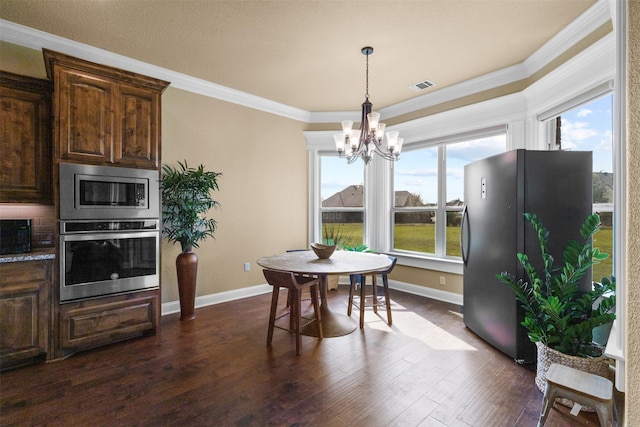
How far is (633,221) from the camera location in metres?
0.74

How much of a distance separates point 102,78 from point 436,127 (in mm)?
3918

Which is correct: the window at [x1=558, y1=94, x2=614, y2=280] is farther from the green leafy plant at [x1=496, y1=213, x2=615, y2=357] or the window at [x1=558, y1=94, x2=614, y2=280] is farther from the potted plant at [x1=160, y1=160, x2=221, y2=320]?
the potted plant at [x1=160, y1=160, x2=221, y2=320]

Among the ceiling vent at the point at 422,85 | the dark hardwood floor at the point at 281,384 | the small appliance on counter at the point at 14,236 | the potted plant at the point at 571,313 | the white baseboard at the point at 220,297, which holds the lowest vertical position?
the dark hardwood floor at the point at 281,384

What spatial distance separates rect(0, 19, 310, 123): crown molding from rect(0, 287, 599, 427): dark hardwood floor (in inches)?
113

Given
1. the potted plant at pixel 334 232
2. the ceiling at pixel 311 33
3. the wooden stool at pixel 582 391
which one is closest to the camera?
the wooden stool at pixel 582 391

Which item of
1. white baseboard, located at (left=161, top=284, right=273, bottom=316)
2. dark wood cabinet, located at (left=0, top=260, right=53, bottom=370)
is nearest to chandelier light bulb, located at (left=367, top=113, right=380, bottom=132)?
white baseboard, located at (left=161, top=284, right=273, bottom=316)

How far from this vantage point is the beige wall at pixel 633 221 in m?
0.73

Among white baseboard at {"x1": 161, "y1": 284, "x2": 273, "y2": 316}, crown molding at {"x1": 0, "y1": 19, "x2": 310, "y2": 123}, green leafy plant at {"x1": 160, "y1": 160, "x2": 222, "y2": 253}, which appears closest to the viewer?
crown molding at {"x1": 0, "y1": 19, "x2": 310, "y2": 123}

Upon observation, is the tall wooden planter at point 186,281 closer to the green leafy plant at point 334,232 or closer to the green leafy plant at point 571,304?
the green leafy plant at point 334,232

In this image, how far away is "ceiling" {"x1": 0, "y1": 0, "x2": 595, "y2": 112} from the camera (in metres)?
2.48

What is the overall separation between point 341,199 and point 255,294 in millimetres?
2068

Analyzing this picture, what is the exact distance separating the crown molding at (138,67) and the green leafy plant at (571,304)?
3663 mm

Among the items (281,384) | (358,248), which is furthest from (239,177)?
(281,384)

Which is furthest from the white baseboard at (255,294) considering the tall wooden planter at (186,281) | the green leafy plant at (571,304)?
the green leafy plant at (571,304)
